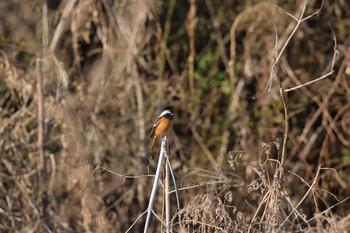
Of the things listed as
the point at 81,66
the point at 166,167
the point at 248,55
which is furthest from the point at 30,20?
the point at 166,167

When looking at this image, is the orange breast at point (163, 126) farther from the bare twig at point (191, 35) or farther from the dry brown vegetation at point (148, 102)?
the bare twig at point (191, 35)

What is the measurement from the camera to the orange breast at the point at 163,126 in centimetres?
536

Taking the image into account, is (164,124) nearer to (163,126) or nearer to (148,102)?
(163,126)

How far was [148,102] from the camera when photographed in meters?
7.33

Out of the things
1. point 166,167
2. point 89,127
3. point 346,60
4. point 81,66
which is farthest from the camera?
point 81,66

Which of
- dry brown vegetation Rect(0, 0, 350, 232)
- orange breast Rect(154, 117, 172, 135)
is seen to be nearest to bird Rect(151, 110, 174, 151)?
orange breast Rect(154, 117, 172, 135)

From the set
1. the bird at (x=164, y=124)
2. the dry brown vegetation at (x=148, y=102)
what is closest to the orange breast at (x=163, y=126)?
the bird at (x=164, y=124)

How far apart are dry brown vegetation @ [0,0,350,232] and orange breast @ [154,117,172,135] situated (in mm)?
569

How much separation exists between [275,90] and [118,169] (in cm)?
161

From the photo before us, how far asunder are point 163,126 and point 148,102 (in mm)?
1961

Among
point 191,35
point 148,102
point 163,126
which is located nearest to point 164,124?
point 163,126

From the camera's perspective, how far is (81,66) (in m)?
7.58

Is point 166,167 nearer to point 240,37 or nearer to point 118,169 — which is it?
point 118,169

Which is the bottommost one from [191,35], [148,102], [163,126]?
[148,102]
